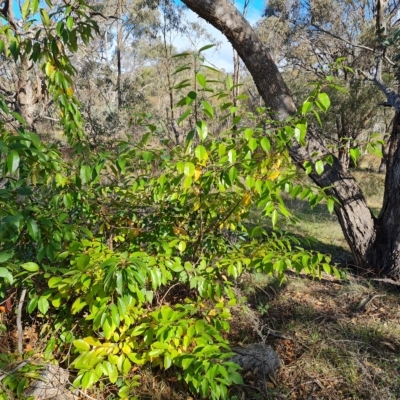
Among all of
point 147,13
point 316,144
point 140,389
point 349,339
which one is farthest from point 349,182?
point 147,13

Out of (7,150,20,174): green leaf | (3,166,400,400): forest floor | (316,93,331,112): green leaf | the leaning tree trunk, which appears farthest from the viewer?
the leaning tree trunk

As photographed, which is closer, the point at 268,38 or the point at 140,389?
the point at 140,389

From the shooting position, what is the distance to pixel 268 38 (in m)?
15.4

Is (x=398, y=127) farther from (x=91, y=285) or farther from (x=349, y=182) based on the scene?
(x=91, y=285)

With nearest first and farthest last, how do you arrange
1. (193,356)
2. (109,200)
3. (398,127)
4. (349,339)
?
(193,356)
(109,200)
(349,339)
(398,127)

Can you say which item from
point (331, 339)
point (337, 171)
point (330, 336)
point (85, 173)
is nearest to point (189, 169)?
point (85, 173)

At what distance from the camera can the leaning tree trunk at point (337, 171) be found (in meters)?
3.10

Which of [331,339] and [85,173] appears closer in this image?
[85,173]

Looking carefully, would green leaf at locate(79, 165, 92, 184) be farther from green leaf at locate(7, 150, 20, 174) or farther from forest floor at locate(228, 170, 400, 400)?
forest floor at locate(228, 170, 400, 400)

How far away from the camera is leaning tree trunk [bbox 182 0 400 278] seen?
310 cm

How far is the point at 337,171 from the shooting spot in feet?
11.3

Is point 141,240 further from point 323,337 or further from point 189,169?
point 323,337

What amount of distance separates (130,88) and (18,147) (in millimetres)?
20093

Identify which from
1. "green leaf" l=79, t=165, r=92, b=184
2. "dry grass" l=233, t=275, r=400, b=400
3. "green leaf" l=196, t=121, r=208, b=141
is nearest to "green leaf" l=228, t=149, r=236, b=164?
"green leaf" l=196, t=121, r=208, b=141
